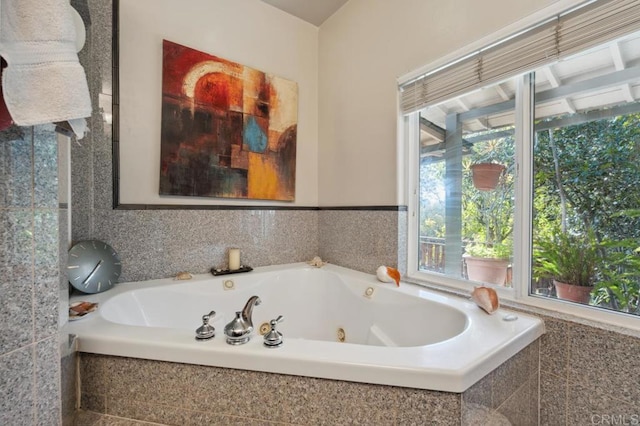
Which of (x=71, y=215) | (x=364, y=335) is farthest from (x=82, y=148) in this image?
(x=364, y=335)

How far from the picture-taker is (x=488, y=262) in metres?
1.49

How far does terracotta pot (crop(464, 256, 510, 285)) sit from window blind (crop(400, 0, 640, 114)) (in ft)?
2.98

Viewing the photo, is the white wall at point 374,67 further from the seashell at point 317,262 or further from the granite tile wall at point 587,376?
the granite tile wall at point 587,376

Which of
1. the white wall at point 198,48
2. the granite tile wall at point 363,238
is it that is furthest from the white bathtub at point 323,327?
the white wall at point 198,48

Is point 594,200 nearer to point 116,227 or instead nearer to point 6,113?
point 6,113

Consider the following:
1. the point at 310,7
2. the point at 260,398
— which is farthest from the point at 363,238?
the point at 310,7

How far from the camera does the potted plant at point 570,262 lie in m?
1.17

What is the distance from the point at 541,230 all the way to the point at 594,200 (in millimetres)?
226

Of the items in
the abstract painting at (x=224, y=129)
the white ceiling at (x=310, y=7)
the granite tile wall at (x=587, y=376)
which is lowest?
the granite tile wall at (x=587, y=376)

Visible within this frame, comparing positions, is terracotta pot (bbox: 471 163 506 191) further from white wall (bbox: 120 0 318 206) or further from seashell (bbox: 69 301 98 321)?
seashell (bbox: 69 301 98 321)

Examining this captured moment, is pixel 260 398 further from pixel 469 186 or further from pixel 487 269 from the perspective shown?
pixel 469 186

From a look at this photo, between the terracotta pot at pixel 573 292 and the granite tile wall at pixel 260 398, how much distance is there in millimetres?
418

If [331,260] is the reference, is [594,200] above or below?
above

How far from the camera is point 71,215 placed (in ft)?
5.00
